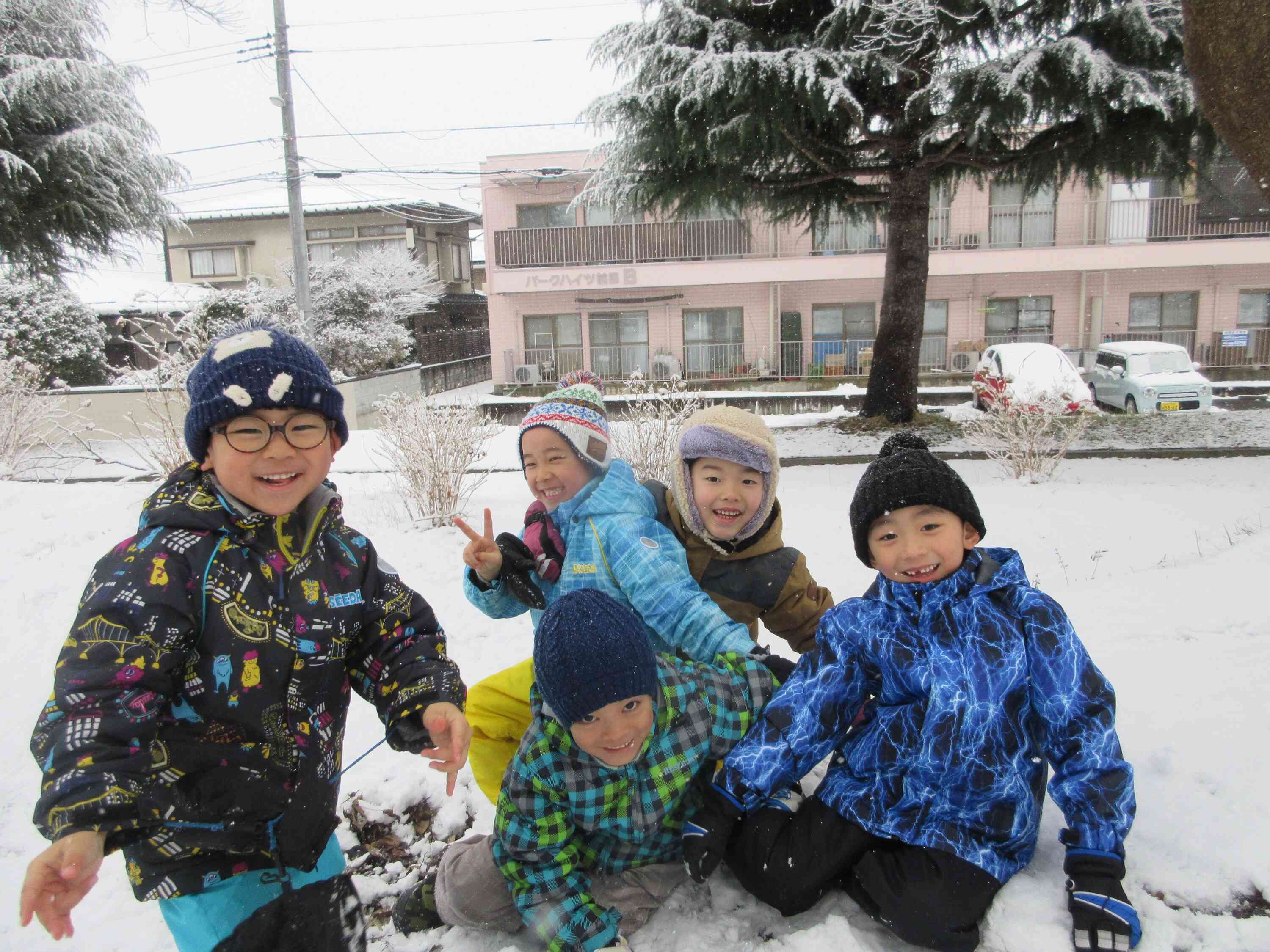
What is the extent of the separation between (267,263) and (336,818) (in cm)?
2828

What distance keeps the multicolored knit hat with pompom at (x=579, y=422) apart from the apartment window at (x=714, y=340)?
64.8 ft

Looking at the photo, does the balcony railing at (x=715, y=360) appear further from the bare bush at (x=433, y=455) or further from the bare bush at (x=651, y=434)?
the bare bush at (x=433, y=455)

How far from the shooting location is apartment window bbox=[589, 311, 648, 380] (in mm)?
23062

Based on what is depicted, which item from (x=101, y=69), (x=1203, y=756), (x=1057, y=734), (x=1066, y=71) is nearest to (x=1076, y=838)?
(x=1057, y=734)

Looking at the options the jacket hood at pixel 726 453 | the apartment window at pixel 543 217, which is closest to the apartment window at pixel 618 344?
the apartment window at pixel 543 217

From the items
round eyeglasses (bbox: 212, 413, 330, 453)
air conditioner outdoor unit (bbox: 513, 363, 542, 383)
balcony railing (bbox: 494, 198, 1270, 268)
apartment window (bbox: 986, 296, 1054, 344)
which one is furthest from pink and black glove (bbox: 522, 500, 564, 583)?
apartment window (bbox: 986, 296, 1054, 344)

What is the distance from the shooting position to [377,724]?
11.5ft

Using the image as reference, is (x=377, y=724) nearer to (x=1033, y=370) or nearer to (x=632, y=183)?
(x=632, y=183)

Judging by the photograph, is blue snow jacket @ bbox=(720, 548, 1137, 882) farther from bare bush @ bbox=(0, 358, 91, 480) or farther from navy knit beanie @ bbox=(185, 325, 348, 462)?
bare bush @ bbox=(0, 358, 91, 480)

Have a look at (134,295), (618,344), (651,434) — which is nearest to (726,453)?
(651,434)

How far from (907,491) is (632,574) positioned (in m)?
0.82

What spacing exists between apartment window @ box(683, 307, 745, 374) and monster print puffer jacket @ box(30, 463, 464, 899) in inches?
820

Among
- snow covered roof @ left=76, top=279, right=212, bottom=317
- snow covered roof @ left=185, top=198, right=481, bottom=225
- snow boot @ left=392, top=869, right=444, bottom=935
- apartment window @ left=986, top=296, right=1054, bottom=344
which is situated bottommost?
snow boot @ left=392, top=869, right=444, bottom=935

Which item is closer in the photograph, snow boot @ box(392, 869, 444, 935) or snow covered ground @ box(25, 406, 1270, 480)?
snow boot @ box(392, 869, 444, 935)
